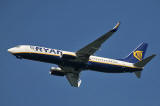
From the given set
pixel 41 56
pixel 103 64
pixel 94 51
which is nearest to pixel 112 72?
pixel 103 64

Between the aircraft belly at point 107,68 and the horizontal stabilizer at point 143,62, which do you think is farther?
the aircraft belly at point 107,68

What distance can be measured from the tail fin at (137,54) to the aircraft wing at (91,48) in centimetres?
1312

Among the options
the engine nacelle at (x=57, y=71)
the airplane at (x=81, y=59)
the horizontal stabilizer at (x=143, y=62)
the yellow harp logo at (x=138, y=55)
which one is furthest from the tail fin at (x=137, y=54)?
the engine nacelle at (x=57, y=71)

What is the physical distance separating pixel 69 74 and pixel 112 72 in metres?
12.1

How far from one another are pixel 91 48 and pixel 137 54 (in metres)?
18.6

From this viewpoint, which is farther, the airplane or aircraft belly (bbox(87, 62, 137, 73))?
aircraft belly (bbox(87, 62, 137, 73))

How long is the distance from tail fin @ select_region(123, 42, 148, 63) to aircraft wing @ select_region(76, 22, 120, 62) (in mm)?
13120

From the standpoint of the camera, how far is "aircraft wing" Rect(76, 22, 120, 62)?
7072 centimetres

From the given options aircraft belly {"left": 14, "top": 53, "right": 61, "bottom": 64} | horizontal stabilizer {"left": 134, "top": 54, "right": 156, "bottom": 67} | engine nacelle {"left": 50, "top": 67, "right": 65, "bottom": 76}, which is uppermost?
aircraft belly {"left": 14, "top": 53, "right": 61, "bottom": 64}

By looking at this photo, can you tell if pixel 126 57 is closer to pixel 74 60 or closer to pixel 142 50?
pixel 142 50

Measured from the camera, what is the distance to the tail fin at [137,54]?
87.2 metres

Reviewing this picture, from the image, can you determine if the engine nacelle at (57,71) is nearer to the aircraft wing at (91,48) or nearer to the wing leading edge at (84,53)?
the wing leading edge at (84,53)

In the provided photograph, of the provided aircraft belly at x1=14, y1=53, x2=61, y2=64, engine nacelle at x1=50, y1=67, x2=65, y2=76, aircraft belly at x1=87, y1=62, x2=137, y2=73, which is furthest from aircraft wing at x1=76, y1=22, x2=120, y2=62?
engine nacelle at x1=50, y1=67, x2=65, y2=76

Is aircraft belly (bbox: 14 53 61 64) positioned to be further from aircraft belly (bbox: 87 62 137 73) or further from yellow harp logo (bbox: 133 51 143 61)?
yellow harp logo (bbox: 133 51 143 61)
